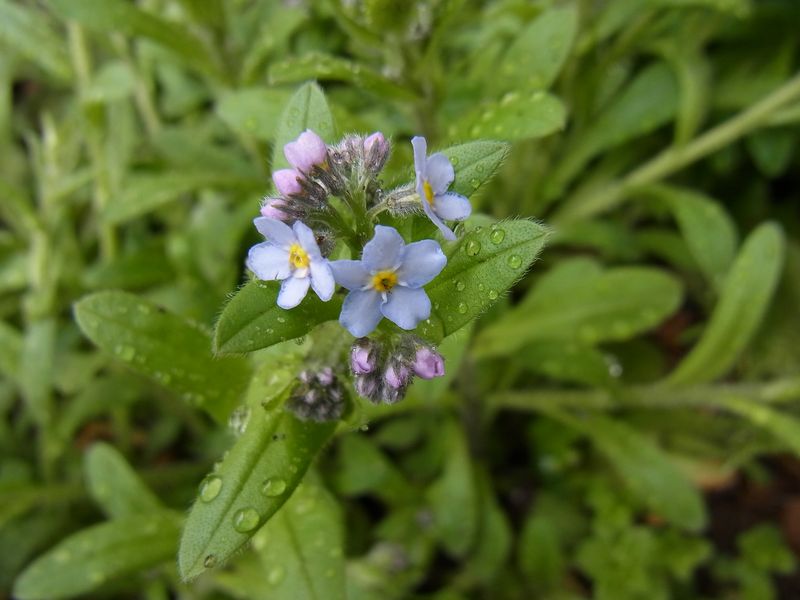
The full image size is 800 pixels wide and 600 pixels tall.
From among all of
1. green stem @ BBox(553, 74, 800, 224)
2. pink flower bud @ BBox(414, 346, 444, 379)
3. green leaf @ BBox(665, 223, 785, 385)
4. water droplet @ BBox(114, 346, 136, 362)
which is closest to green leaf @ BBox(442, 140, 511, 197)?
pink flower bud @ BBox(414, 346, 444, 379)

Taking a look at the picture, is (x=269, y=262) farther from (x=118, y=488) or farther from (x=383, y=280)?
(x=118, y=488)

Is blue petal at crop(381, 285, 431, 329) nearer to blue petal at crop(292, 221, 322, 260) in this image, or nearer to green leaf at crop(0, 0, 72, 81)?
blue petal at crop(292, 221, 322, 260)

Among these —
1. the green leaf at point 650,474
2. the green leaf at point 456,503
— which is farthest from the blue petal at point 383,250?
the green leaf at point 650,474

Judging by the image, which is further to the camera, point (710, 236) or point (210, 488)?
point (710, 236)

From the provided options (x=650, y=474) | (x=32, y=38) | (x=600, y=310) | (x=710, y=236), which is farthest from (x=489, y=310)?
(x=32, y=38)

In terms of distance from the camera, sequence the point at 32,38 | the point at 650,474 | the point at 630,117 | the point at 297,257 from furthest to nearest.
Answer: the point at 630,117 → the point at 32,38 → the point at 650,474 → the point at 297,257

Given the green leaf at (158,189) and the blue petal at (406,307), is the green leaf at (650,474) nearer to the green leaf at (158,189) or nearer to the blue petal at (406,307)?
the green leaf at (158,189)
